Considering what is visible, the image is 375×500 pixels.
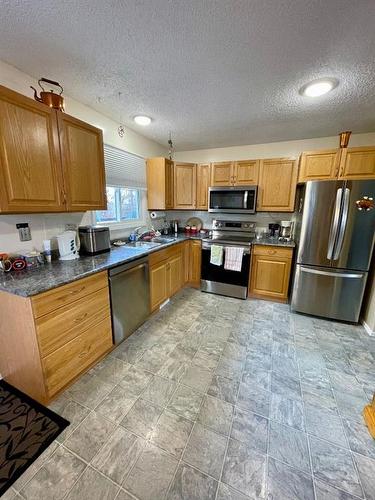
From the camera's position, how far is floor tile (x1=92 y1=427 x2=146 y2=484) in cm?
113

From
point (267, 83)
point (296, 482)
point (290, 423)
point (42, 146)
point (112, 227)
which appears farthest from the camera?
point (112, 227)

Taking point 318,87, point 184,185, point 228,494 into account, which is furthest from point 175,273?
point 318,87

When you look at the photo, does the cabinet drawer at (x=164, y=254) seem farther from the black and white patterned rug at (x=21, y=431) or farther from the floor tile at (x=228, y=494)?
the floor tile at (x=228, y=494)

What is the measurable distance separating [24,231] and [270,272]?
9.80ft

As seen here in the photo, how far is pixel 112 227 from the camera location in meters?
2.81

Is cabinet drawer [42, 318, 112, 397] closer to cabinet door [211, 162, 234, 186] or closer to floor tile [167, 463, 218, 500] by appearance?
floor tile [167, 463, 218, 500]

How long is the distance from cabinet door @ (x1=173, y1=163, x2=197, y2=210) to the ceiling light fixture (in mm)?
952

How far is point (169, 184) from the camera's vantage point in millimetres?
3484

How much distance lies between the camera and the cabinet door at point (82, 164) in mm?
1786

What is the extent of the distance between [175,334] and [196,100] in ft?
8.24

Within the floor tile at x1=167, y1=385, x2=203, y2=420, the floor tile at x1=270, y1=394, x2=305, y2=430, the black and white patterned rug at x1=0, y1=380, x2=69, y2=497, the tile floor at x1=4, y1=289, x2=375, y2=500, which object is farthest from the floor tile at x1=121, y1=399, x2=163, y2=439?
the floor tile at x1=270, y1=394, x2=305, y2=430

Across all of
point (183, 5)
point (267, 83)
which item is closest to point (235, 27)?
point (183, 5)

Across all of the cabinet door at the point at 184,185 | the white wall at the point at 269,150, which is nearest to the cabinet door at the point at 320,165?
the white wall at the point at 269,150

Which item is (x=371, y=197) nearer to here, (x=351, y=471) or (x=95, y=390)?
(x=351, y=471)
